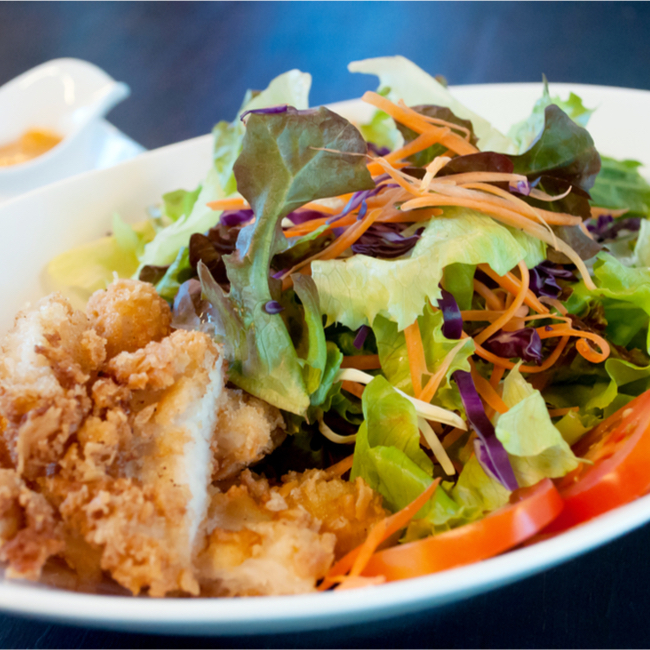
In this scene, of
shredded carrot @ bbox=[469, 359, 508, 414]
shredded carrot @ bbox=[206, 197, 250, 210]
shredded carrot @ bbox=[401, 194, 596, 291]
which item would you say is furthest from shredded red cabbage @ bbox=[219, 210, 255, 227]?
shredded carrot @ bbox=[469, 359, 508, 414]

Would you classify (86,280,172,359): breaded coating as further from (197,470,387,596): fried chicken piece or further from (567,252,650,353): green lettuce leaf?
(567,252,650,353): green lettuce leaf

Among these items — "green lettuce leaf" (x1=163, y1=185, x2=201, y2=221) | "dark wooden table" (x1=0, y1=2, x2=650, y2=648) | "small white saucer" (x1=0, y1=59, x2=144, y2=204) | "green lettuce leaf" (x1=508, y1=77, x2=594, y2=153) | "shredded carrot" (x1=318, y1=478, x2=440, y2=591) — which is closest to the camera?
"shredded carrot" (x1=318, y1=478, x2=440, y2=591)

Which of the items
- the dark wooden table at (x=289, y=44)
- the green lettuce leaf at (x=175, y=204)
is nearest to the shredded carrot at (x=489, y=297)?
the green lettuce leaf at (x=175, y=204)

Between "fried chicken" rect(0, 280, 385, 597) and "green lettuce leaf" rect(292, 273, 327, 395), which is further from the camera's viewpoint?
"green lettuce leaf" rect(292, 273, 327, 395)

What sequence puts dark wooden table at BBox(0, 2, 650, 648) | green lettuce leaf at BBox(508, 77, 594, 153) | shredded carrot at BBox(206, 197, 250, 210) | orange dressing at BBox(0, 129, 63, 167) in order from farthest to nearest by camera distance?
1. dark wooden table at BBox(0, 2, 650, 648)
2. orange dressing at BBox(0, 129, 63, 167)
3. green lettuce leaf at BBox(508, 77, 594, 153)
4. shredded carrot at BBox(206, 197, 250, 210)

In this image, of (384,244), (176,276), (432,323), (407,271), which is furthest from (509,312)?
(176,276)

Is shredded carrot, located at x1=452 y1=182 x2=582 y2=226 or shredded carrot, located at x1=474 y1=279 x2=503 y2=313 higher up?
shredded carrot, located at x1=452 y1=182 x2=582 y2=226

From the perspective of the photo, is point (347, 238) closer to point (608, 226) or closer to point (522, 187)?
point (522, 187)

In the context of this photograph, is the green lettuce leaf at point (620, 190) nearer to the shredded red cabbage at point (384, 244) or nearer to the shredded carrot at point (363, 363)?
the shredded red cabbage at point (384, 244)
